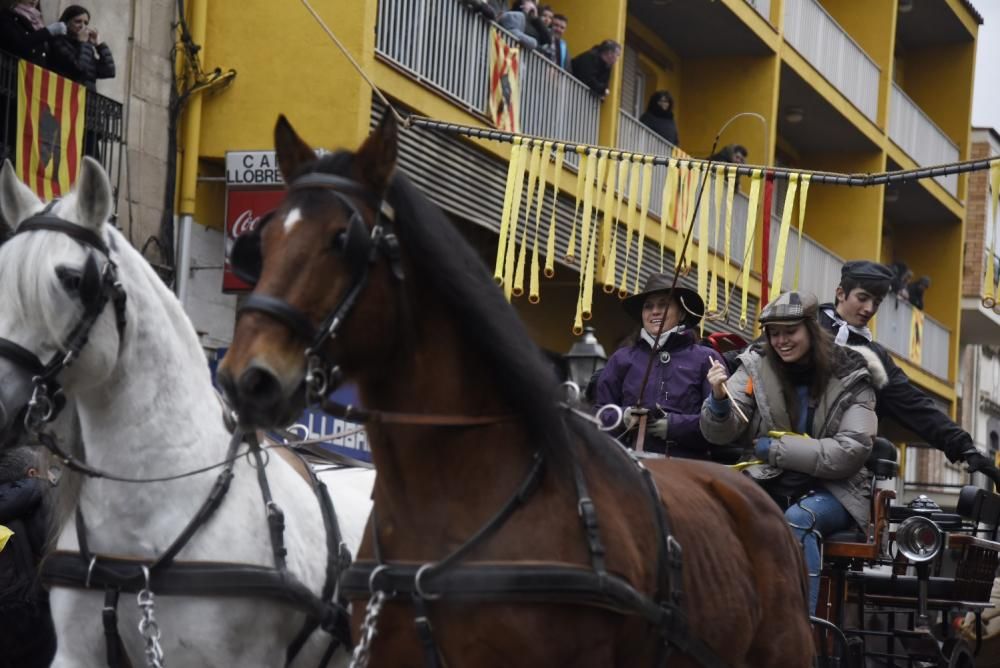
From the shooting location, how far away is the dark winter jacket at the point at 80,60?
1091cm

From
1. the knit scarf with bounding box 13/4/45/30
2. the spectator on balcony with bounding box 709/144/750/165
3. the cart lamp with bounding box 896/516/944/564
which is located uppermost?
the spectator on balcony with bounding box 709/144/750/165

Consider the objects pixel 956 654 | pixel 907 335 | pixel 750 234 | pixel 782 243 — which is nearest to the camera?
pixel 956 654

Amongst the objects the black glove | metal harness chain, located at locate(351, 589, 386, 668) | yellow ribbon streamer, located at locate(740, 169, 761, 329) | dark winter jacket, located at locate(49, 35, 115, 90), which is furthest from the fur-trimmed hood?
dark winter jacket, located at locate(49, 35, 115, 90)

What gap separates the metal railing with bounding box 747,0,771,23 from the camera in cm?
2027

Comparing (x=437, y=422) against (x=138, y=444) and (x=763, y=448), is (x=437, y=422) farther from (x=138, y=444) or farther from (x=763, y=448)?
(x=763, y=448)

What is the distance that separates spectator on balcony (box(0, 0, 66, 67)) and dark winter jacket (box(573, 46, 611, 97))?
6447 mm

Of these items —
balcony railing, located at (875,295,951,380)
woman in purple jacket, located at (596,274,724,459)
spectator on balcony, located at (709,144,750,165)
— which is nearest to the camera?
woman in purple jacket, located at (596,274,724,459)

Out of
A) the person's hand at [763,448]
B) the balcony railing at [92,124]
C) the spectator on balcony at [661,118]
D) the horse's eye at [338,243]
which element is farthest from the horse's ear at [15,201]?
the spectator on balcony at [661,118]

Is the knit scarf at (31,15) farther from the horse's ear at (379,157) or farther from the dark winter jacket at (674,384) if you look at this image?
the horse's ear at (379,157)

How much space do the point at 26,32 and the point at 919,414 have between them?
260 inches

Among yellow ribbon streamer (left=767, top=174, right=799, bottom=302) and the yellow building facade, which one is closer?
yellow ribbon streamer (left=767, top=174, right=799, bottom=302)

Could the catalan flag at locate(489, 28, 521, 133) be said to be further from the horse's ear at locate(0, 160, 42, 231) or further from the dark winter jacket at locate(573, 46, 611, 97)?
the horse's ear at locate(0, 160, 42, 231)

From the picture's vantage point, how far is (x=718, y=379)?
611 cm

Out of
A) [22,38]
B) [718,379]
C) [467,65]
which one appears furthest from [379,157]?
[467,65]
